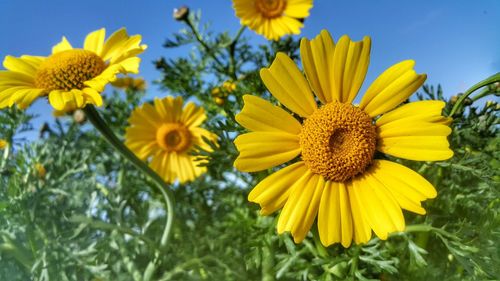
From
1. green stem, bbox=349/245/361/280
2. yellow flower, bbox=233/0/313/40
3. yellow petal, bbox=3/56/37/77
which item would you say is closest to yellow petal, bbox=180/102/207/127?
yellow flower, bbox=233/0/313/40

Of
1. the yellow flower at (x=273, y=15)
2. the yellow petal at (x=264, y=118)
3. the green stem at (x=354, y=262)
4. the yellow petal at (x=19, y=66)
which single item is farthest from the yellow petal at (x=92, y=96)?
the yellow flower at (x=273, y=15)

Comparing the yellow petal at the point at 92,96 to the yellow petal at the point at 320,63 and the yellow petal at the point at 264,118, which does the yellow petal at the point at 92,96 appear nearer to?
the yellow petal at the point at 264,118

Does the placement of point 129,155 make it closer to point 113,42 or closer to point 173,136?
point 113,42

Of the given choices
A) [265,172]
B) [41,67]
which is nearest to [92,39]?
[41,67]

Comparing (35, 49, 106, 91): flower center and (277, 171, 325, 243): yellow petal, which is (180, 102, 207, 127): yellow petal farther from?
(277, 171, 325, 243): yellow petal

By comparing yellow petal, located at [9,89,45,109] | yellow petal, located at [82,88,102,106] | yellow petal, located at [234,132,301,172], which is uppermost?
yellow petal, located at [9,89,45,109]

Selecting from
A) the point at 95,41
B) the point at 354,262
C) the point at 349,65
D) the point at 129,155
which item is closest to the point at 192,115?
the point at 95,41
